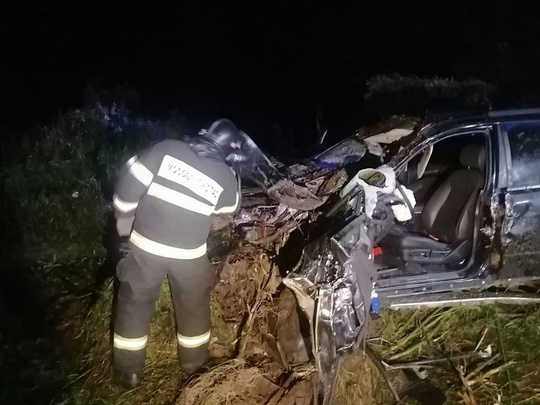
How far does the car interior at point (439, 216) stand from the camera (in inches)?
180

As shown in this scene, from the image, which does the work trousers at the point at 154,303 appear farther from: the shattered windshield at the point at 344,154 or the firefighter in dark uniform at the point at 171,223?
the shattered windshield at the point at 344,154

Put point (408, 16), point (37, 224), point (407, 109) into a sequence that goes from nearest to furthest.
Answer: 1. point (37, 224)
2. point (407, 109)
3. point (408, 16)

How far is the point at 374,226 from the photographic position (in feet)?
13.5

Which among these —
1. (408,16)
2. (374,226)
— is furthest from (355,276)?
(408,16)

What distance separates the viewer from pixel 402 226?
5.02 m

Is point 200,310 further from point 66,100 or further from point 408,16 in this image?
point 408,16

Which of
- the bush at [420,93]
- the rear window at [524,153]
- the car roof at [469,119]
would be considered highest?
the car roof at [469,119]

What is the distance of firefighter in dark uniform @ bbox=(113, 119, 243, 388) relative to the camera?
11.9 ft

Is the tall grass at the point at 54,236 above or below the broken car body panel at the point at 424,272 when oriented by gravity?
below

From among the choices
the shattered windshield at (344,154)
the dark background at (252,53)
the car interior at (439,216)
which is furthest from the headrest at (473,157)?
the dark background at (252,53)

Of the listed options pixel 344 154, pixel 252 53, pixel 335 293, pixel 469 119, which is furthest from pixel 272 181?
pixel 252 53

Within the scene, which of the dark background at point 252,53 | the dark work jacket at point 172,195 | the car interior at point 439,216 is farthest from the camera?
the dark background at point 252,53

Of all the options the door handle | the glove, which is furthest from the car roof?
the glove

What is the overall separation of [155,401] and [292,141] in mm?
5449
